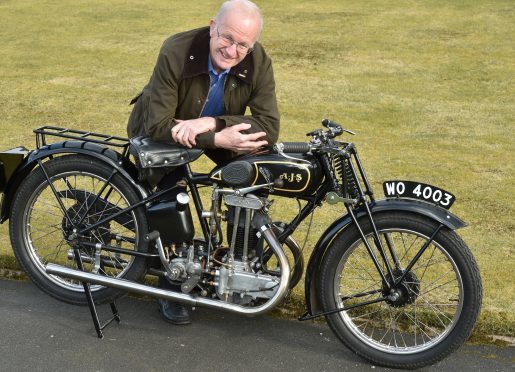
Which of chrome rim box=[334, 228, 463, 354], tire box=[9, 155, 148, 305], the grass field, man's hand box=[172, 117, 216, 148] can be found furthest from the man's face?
the grass field

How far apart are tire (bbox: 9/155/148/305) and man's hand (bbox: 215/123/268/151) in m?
0.59

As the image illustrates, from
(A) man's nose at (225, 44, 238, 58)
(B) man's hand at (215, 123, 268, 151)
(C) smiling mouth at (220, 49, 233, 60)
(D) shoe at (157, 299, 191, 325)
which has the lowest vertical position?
(D) shoe at (157, 299, 191, 325)

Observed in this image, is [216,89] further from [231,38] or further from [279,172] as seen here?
[279,172]

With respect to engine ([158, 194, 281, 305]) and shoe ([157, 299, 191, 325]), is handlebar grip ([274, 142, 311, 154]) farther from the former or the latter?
shoe ([157, 299, 191, 325])

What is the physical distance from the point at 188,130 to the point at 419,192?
1.19m

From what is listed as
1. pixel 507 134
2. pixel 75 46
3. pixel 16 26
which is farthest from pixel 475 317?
pixel 16 26

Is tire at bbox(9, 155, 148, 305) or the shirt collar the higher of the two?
the shirt collar

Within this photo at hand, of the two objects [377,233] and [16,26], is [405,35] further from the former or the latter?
[377,233]

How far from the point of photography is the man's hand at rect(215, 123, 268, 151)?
4.13 m

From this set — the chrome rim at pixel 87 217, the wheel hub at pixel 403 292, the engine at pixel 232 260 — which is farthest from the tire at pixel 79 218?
the wheel hub at pixel 403 292

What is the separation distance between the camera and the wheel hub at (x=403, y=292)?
4.03m

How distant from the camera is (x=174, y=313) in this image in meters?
4.55

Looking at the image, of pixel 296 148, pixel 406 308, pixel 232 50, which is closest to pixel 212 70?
pixel 232 50

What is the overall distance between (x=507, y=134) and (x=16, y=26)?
353 inches
